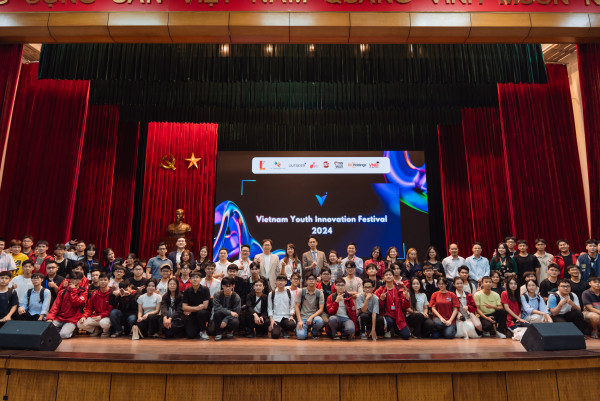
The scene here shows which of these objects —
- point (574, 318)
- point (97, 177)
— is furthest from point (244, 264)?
point (97, 177)

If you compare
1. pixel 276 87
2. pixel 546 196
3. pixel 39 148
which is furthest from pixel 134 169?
pixel 546 196

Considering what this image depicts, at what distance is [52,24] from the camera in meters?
6.44

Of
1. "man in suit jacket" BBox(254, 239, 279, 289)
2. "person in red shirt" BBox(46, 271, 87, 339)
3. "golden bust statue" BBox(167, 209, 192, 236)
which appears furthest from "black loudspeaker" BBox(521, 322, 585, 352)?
"golden bust statue" BBox(167, 209, 192, 236)

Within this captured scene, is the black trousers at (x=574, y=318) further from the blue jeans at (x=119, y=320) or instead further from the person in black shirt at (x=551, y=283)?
the blue jeans at (x=119, y=320)

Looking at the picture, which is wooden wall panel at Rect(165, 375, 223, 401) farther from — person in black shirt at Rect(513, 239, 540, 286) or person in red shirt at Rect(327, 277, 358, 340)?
person in black shirt at Rect(513, 239, 540, 286)

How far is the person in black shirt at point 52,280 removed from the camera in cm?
566

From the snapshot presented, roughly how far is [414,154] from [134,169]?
7.11 m

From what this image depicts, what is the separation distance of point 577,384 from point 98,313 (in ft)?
17.5

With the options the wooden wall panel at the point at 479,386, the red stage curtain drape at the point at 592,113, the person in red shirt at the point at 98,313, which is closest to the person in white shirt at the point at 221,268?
the person in red shirt at the point at 98,313

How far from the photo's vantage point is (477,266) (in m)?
6.45

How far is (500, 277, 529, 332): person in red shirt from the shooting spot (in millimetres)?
5414

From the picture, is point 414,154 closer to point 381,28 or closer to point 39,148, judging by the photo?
point 381,28

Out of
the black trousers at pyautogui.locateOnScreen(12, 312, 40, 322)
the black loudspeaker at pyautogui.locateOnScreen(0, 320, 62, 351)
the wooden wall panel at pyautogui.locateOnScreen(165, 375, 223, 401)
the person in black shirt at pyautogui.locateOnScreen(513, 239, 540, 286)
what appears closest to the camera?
the wooden wall panel at pyautogui.locateOnScreen(165, 375, 223, 401)

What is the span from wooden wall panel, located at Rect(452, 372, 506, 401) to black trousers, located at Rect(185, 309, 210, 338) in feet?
10.9
